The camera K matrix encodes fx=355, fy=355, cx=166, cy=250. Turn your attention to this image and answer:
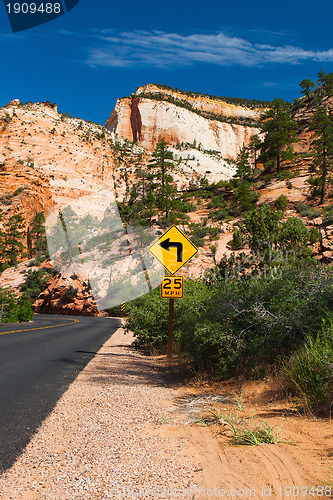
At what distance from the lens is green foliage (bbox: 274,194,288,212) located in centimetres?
3479

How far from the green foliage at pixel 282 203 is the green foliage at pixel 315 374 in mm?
30962

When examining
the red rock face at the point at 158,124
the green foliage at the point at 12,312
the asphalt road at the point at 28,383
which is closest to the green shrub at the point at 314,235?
the asphalt road at the point at 28,383

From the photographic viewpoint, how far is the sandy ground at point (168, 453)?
2979 mm

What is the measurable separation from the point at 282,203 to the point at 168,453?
33.8m

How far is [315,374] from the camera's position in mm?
4691

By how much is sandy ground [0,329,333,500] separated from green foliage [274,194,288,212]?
30.9m

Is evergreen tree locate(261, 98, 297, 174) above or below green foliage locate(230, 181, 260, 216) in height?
above

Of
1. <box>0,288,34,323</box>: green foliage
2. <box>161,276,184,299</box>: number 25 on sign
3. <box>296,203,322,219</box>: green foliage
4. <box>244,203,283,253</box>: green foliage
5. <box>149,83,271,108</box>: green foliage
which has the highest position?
<box>149,83,271,108</box>: green foliage

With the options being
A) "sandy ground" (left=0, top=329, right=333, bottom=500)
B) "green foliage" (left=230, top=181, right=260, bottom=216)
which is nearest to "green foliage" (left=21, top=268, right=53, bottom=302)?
"green foliage" (left=230, top=181, right=260, bottom=216)

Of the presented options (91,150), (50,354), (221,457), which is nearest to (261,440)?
(221,457)

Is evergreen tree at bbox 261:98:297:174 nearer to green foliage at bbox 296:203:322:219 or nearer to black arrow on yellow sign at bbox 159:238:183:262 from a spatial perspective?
green foliage at bbox 296:203:322:219

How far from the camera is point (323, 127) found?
36.6 m

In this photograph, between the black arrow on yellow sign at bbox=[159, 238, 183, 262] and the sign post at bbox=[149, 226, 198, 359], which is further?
the black arrow on yellow sign at bbox=[159, 238, 183, 262]

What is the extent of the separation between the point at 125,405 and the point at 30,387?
238cm
